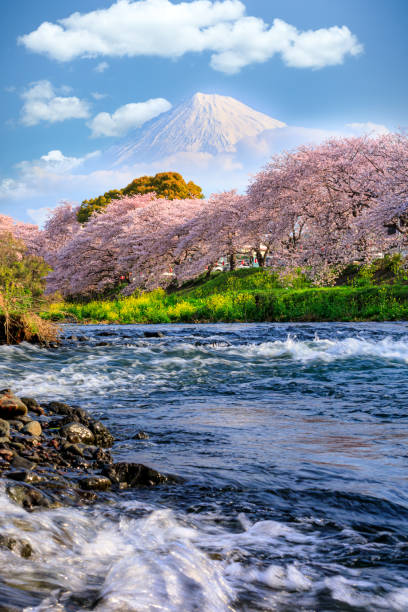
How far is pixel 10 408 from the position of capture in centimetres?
502

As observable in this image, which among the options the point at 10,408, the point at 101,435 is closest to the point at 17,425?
the point at 10,408

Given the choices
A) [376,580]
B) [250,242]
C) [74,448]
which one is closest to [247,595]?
[376,580]

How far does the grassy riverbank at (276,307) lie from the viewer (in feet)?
62.7

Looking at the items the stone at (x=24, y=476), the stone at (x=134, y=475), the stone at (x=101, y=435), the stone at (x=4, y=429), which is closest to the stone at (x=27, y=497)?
the stone at (x=24, y=476)

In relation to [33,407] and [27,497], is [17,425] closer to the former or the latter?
[33,407]

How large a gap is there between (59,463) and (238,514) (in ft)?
5.27

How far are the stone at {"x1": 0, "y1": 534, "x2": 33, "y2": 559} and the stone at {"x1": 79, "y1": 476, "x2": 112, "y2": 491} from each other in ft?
2.90

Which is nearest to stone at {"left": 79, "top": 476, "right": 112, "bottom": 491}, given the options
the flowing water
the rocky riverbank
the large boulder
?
the rocky riverbank

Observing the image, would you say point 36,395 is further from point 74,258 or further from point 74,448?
point 74,258

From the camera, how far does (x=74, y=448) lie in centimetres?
425

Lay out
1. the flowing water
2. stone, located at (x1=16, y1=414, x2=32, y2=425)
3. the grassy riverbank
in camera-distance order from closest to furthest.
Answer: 1. the flowing water
2. stone, located at (x1=16, y1=414, x2=32, y2=425)
3. the grassy riverbank

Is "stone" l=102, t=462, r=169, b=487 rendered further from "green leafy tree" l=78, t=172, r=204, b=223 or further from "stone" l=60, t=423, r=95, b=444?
"green leafy tree" l=78, t=172, r=204, b=223

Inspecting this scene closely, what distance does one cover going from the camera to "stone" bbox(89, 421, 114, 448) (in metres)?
4.68

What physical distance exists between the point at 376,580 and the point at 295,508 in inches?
34.1
